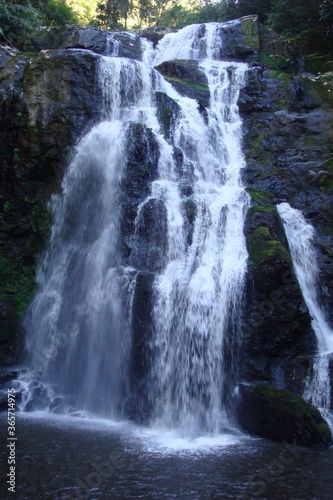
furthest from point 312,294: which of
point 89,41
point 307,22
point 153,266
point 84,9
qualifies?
point 84,9

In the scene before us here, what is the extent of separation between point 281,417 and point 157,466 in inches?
110

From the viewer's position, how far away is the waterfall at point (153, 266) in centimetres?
958

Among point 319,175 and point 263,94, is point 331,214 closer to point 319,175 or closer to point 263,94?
point 319,175

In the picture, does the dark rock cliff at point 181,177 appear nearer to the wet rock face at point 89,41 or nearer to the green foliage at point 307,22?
the wet rock face at point 89,41

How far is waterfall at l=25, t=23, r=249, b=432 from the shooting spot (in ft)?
31.4

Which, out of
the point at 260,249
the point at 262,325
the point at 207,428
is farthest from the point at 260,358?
the point at 260,249

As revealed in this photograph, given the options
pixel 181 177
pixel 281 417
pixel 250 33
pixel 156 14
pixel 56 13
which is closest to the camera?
pixel 281 417

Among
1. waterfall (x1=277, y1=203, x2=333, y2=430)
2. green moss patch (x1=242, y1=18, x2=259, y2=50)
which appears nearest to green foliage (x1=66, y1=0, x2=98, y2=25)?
green moss patch (x1=242, y1=18, x2=259, y2=50)

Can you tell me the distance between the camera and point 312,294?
11305mm

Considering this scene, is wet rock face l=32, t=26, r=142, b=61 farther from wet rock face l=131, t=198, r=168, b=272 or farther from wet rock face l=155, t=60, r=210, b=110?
wet rock face l=131, t=198, r=168, b=272

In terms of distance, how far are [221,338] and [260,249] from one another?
7.90 feet

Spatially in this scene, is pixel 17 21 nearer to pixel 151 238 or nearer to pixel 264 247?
pixel 151 238

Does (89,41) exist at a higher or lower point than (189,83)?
higher

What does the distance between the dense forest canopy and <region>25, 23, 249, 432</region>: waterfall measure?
5.39 meters
